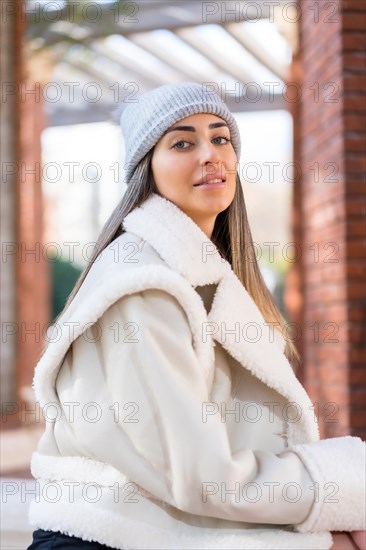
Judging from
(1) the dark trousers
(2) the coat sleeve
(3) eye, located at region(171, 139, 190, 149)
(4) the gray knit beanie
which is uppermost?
(4) the gray knit beanie

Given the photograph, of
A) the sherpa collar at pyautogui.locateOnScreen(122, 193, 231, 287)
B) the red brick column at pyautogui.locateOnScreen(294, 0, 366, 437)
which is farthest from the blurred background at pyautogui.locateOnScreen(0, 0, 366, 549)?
the sherpa collar at pyautogui.locateOnScreen(122, 193, 231, 287)

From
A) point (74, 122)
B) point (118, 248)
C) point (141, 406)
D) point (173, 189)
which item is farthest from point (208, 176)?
point (74, 122)

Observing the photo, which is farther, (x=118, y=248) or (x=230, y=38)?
(x=230, y=38)

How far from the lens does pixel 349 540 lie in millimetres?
1343

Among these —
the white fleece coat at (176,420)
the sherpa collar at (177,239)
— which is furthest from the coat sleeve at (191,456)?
the sherpa collar at (177,239)

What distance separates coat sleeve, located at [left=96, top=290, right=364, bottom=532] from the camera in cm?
125

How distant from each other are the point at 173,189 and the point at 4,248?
528 centimetres

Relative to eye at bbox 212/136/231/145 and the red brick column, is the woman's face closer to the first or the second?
eye at bbox 212/136/231/145

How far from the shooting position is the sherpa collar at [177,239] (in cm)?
143

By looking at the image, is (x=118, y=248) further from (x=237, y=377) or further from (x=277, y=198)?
(x=277, y=198)

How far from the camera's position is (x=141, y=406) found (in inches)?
50.2

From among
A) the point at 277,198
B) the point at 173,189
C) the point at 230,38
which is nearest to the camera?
the point at 173,189

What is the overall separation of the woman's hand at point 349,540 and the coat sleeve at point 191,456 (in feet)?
0.07

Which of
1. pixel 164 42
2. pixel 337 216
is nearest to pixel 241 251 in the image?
pixel 337 216
